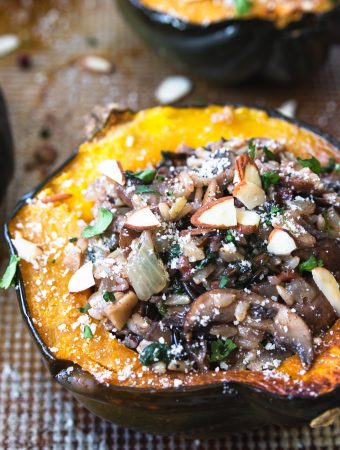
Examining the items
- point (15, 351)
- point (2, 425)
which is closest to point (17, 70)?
point (15, 351)

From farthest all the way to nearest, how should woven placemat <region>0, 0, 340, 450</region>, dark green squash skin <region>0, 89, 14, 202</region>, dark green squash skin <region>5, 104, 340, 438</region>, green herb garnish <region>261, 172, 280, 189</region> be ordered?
dark green squash skin <region>0, 89, 14, 202</region> → woven placemat <region>0, 0, 340, 450</region> → green herb garnish <region>261, 172, 280, 189</region> → dark green squash skin <region>5, 104, 340, 438</region>

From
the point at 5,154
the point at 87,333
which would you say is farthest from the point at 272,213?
the point at 5,154

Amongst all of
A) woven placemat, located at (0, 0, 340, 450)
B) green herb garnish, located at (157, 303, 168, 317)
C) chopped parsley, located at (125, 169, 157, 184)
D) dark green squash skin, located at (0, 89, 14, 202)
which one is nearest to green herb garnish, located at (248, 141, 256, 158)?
chopped parsley, located at (125, 169, 157, 184)

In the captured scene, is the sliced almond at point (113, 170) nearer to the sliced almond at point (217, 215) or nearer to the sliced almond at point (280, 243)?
the sliced almond at point (217, 215)

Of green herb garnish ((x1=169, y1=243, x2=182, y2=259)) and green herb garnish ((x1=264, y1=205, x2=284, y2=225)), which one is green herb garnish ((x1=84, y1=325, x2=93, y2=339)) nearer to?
green herb garnish ((x1=169, y1=243, x2=182, y2=259))

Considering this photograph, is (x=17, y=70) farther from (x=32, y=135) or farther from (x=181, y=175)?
(x=181, y=175)

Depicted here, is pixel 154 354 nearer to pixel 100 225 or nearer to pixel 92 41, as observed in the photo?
pixel 100 225
